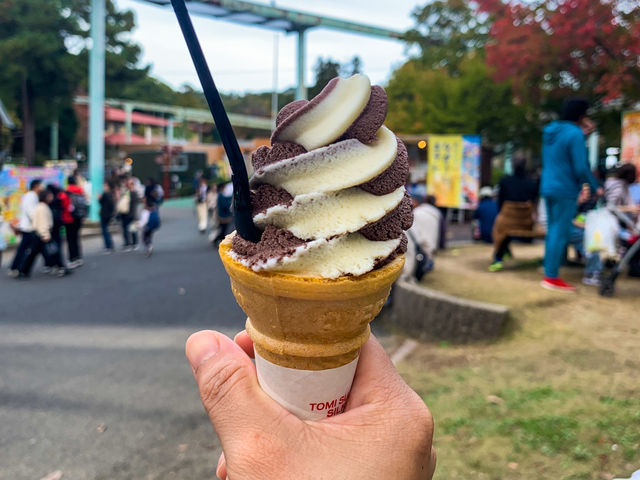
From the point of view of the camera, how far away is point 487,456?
2916 mm

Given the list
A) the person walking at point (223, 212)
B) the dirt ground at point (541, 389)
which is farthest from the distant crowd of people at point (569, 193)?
the person walking at point (223, 212)

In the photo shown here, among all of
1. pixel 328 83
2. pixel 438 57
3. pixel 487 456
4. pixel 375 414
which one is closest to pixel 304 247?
pixel 375 414

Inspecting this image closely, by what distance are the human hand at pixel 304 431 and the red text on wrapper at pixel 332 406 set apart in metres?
0.06

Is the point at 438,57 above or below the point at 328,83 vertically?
above

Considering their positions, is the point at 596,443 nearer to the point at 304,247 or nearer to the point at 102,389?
the point at 304,247

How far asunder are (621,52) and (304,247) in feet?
34.1

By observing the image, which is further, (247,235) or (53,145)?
(53,145)

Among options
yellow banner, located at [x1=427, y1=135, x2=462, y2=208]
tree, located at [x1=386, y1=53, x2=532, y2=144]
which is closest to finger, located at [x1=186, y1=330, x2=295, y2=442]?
yellow banner, located at [x1=427, y1=135, x2=462, y2=208]

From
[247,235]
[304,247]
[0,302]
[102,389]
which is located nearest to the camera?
[304,247]

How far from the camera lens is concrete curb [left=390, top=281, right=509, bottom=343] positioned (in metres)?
4.80

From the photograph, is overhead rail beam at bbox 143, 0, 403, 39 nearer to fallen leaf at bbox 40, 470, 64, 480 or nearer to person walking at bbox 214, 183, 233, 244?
person walking at bbox 214, 183, 233, 244

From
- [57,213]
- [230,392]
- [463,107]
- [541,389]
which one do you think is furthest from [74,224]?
[463,107]

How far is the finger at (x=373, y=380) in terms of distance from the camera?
163 cm

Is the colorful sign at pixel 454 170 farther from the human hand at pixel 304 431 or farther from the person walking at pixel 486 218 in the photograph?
the human hand at pixel 304 431
